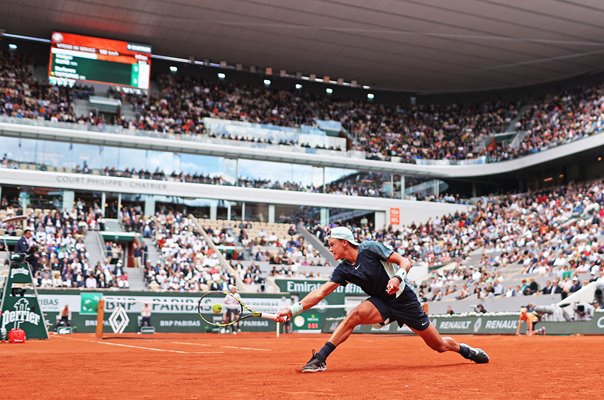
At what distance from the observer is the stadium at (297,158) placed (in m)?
33.6

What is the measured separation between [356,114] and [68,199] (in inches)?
1038

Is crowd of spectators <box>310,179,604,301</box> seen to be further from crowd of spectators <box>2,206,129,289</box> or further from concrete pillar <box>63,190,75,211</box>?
crowd of spectators <box>2,206,129,289</box>

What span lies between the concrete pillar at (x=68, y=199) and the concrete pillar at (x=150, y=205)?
4801 millimetres

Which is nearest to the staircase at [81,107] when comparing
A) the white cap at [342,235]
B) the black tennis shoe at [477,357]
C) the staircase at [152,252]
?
the staircase at [152,252]

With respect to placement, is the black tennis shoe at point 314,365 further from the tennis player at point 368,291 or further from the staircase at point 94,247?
the staircase at point 94,247

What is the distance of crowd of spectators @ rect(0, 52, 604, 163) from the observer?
50344 millimetres

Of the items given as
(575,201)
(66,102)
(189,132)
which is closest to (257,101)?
(189,132)

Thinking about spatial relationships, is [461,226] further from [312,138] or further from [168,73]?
[168,73]

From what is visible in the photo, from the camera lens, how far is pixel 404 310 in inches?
342

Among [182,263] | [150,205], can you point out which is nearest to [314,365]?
[182,263]

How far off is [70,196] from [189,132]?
9.74 meters

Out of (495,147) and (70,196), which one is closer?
(70,196)

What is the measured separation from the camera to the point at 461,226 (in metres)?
50.4

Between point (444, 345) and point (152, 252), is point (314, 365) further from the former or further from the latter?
point (152, 252)
